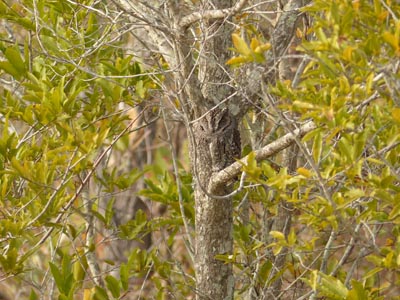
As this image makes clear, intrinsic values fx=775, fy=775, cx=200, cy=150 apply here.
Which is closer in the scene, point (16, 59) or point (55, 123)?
point (55, 123)

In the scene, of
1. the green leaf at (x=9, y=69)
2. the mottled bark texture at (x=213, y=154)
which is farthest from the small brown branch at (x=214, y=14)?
the green leaf at (x=9, y=69)

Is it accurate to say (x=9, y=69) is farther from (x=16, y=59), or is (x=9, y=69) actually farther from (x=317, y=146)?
(x=317, y=146)

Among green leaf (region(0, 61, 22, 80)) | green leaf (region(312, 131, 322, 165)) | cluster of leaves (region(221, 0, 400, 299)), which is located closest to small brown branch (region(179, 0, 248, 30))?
cluster of leaves (region(221, 0, 400, 299))

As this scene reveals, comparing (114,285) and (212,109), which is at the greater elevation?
(212,109)

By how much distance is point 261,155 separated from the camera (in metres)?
2.71

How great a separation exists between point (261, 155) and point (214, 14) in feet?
1.68

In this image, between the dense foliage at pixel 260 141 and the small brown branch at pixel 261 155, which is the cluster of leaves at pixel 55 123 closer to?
the dense foliage at pixel 260 141

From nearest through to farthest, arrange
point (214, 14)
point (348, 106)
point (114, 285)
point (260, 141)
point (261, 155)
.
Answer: point (348, 106) → point (214, 14) → point (261, 155) → point (114, 285) → point (260, 141)

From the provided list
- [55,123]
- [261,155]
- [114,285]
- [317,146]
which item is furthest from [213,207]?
[317,146]

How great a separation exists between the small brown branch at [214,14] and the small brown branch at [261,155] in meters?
0.44

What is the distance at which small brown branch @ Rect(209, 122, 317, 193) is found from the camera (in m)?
2.45

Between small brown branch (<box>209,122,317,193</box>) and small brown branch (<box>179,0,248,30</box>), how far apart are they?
44cm

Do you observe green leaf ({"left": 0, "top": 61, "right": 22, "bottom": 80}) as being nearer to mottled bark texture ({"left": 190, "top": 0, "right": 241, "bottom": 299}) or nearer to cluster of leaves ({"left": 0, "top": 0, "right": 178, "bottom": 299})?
cluster of leaves ({"left": 0, "top": 0, "right": 178, "bottom": 299})

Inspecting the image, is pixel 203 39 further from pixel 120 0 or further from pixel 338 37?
pixel 338 37
